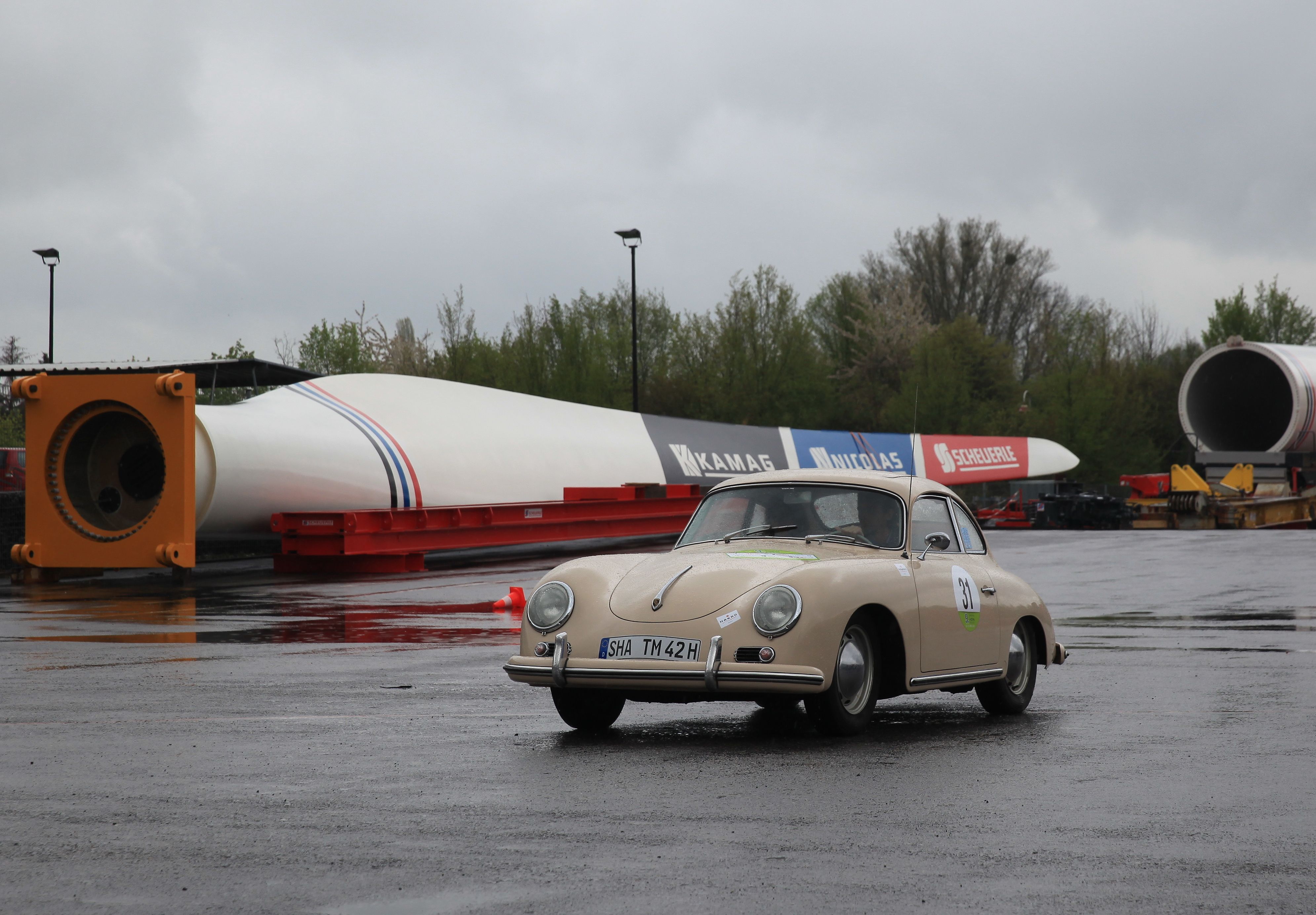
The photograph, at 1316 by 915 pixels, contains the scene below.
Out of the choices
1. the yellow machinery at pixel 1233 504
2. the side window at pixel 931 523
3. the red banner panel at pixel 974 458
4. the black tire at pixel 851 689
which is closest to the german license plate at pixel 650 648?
the black tire at pixel 851 689

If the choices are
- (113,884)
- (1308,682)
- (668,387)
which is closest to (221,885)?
(113,884)

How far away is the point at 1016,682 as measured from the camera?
891cm

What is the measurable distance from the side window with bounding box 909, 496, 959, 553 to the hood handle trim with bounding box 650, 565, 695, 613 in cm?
148

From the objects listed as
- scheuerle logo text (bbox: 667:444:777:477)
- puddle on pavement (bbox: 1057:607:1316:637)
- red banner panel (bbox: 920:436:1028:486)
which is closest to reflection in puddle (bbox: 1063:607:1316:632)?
puddle on pavement (bbox: 1057:607:1316:637)

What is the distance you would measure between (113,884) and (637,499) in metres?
23.6

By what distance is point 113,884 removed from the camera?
4664 mm

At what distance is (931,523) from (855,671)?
154 centimetres

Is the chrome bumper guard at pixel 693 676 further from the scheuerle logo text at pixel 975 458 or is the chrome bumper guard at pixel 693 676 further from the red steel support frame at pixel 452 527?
the scheuerle logo text at pixel 975 458

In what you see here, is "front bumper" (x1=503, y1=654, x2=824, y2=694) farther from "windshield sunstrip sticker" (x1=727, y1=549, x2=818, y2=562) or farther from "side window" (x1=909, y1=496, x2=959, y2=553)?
"side window" (x1=909, y1=496, x2=959, y2=553)

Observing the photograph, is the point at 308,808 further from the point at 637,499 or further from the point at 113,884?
the point at 637,499

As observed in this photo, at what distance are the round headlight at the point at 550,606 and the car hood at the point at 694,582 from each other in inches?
9.7

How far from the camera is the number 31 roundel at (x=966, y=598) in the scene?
8430mm

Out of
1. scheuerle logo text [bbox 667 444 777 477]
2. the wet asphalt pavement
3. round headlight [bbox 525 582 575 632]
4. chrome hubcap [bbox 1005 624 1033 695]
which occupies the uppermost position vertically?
scheuerle logo text [bbox 667 444 777 477]

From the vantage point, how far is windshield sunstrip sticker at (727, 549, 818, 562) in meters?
7.95
